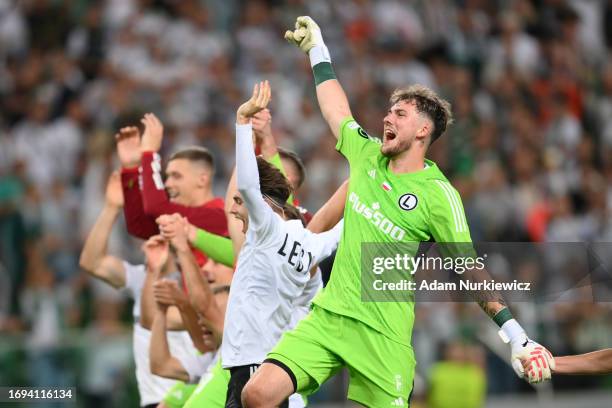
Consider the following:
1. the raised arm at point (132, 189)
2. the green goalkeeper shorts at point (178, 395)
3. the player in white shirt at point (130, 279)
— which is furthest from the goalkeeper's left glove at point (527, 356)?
the raised arm at point (132, 189)

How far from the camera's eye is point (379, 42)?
63.0ft

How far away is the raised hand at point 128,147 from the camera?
971 centimetres

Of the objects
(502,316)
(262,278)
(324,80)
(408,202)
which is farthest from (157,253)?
(502,316)

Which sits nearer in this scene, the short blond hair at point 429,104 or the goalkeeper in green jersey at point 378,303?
the goalkeeper in green jersey at point 378,303

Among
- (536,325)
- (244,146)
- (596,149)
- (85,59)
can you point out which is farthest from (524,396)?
(244,146)

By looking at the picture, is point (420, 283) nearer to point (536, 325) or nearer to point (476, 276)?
point (476, 276)

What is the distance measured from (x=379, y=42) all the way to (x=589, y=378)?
21.2 ft

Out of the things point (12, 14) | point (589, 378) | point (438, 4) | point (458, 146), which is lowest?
point (589, 378)

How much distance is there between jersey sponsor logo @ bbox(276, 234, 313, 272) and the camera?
755 cm

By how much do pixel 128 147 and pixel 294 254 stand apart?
2672 millimetres

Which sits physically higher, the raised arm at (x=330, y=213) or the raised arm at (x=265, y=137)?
the raised arm at (x=265, y=137)

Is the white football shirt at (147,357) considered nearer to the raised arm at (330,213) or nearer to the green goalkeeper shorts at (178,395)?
the green goalkeeper shorts at (178,395)

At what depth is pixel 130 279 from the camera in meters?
10.4

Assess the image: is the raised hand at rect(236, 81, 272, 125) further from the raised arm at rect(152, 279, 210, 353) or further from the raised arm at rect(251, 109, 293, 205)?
the raised arm at rect(152, 279, 210, 353)
